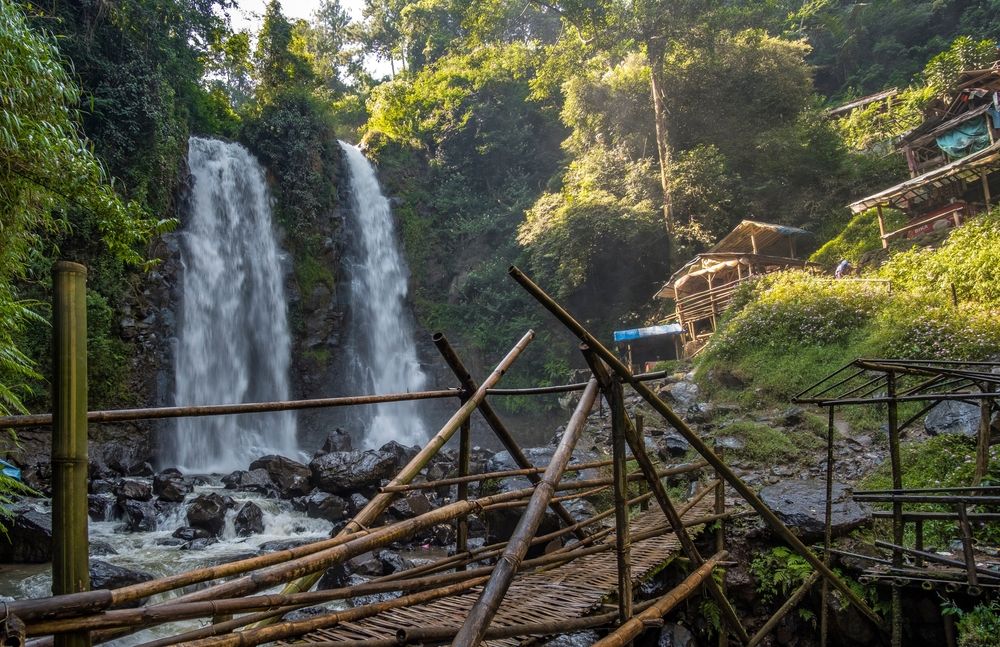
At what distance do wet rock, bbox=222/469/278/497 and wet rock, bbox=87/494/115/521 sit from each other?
7.34ft

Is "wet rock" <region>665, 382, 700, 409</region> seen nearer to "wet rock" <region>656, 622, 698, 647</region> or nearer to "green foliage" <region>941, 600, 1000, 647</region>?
"green foliage" <region>941, 600, 1000, 647</region>

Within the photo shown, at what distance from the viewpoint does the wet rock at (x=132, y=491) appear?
34.0 ft

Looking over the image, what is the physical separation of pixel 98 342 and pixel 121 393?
1.59m

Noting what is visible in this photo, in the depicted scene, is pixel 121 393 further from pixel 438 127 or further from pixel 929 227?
pixel 929 227

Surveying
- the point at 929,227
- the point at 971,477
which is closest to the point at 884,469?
the point at 971,477

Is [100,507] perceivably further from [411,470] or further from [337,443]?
[411,470]

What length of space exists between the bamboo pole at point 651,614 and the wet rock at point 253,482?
1015 cm

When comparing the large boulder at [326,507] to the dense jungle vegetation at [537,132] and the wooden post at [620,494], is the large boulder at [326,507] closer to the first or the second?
the dense jungle vegetation at [537,132]

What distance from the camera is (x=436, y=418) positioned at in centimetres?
2238

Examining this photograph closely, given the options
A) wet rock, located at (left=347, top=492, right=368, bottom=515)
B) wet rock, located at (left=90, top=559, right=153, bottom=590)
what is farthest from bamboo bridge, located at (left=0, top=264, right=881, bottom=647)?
wet rock, located at (left=347, top=492, right=368, bottom=515)

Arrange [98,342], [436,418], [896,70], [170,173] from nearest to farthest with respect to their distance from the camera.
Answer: [98,342], [170,173], [436,418], [896,70]

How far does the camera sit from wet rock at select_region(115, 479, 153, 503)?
1035cm

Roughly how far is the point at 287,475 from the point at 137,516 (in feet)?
9.27

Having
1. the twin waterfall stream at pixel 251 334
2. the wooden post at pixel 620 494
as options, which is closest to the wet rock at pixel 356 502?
the twin waterfall stream at pixel 251 334
